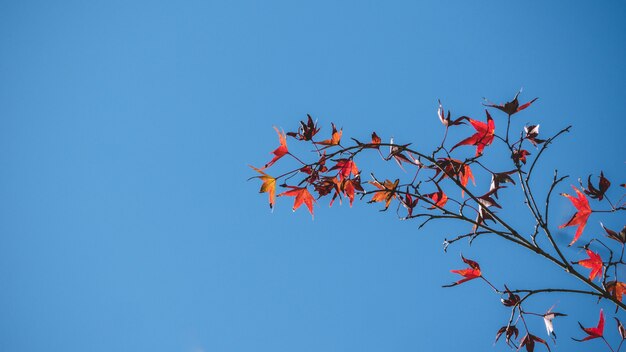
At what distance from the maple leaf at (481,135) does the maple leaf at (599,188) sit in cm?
38

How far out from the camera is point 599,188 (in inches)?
57.9

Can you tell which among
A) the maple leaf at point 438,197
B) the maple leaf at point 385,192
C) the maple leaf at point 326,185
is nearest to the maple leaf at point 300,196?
the maple leaf at point 326,185

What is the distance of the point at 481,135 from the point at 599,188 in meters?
0.48

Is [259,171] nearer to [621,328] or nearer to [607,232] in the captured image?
[607,232]

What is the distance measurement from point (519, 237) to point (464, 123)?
0.45m

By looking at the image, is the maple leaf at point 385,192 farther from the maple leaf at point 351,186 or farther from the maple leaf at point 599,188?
the maple leaf at point 599,188

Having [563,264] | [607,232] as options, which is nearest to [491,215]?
[563,264]

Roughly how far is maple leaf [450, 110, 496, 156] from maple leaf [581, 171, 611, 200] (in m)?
0.38

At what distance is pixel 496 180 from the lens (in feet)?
4.60

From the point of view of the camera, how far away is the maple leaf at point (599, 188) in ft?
4.74

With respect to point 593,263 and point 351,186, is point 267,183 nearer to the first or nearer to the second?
point 351,186

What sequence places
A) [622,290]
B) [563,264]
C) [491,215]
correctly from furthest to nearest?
[622,290] < [491,215] < [563,264]

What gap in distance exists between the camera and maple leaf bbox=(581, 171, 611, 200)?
4.74ft

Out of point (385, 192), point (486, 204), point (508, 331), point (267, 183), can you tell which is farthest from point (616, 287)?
point (267, 183)
